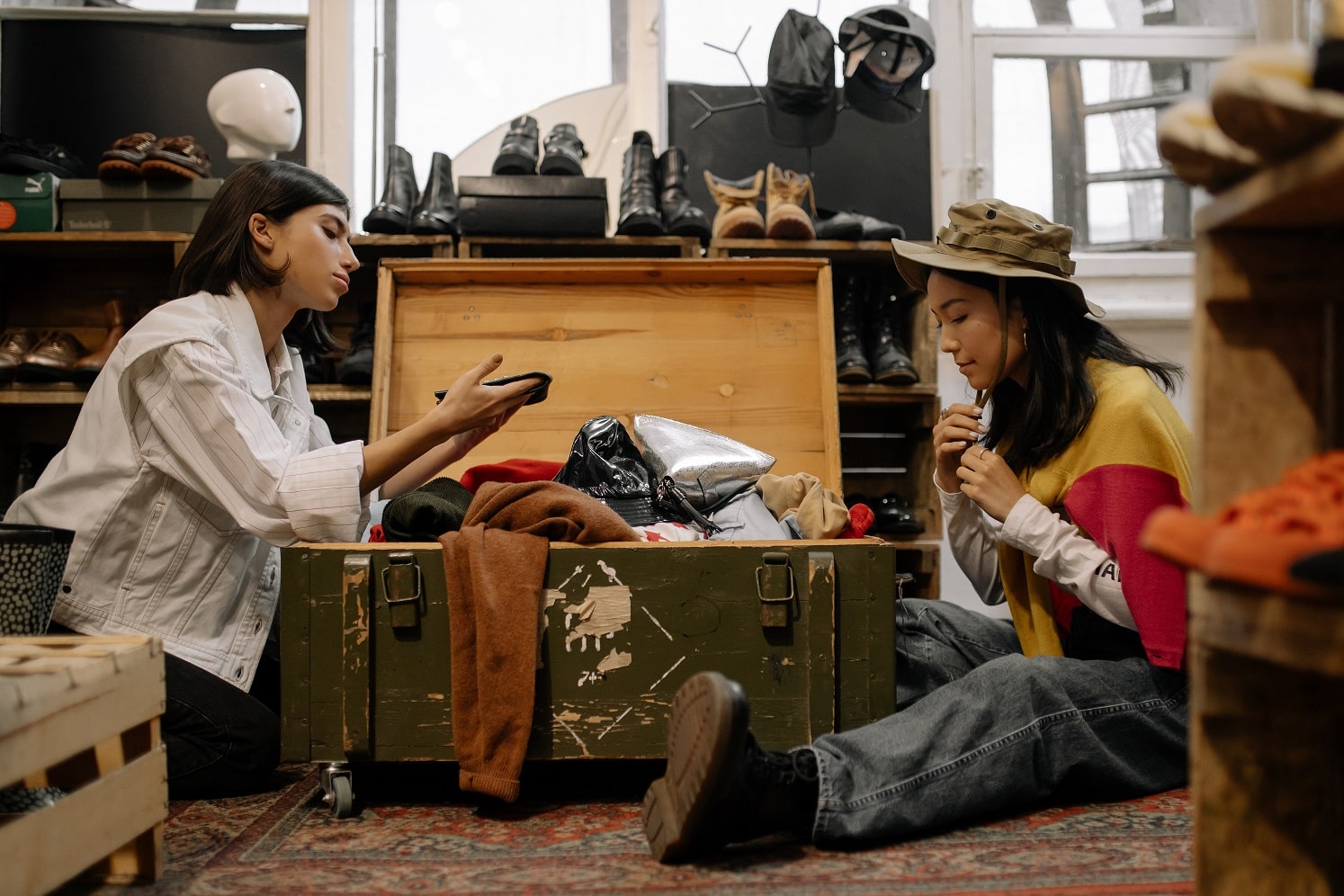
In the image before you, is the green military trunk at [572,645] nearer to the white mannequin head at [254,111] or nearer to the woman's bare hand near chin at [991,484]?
the woman's bare hand near chin at [991,484]

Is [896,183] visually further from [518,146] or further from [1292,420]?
[1292,420]

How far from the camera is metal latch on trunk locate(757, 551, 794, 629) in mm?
1453

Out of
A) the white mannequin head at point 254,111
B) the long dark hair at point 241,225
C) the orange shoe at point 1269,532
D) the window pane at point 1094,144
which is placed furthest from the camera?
the window pane at point 1094,144

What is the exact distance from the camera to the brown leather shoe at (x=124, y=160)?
238 cm

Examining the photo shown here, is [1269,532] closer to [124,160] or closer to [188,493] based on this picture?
[188,493]

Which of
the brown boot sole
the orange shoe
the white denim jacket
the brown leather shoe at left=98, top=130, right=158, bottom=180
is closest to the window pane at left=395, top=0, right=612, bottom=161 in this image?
the brown leather shoe at left=98, top=130, right=158, bottom=180

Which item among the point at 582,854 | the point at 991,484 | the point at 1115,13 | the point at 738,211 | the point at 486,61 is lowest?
the point at 582,854

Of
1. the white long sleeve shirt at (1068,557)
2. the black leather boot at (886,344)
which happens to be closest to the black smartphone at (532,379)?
the white long sleeve shirt at (1068,557)

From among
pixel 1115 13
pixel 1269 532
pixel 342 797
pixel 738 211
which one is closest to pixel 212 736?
pixel 342 797

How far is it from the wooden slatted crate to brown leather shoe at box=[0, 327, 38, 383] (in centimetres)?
152

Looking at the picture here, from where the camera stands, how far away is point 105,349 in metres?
2.47

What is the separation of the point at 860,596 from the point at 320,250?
1082 mm

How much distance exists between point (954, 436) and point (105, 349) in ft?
6.53

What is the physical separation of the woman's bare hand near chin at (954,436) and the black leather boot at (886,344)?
76cm
